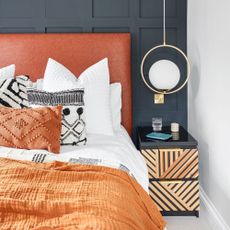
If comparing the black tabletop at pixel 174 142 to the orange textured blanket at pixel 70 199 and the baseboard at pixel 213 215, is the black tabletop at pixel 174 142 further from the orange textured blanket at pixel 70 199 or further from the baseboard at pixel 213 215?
the orange textured blanket at pixel 70 199

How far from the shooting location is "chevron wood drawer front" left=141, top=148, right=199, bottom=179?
3.10m

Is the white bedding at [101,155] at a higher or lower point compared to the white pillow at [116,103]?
lower

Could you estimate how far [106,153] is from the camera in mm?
2611

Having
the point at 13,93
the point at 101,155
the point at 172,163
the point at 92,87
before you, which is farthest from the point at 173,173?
the point at 13,93

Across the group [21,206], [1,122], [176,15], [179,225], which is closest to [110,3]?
[176,15]

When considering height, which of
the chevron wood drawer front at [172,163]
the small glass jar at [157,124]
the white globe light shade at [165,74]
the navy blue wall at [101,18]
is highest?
the navy blue wall at [101,18]

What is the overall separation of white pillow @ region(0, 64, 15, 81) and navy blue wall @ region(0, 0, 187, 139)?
535 mm

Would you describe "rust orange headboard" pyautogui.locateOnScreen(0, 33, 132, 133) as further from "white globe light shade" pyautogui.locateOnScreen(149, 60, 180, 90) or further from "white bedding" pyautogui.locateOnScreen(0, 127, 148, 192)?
"white bedding" pyautogui.locateOnScreen(0, 127, 148, 192)

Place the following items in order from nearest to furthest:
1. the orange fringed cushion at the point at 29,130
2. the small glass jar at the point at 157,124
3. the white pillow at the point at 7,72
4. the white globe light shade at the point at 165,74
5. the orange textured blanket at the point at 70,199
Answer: the orange textured blanket at the point at 70,199 < the orange fringed cushion at the point at 29,130 < the white pillow at the point at 7,72 < the white globe light shade at the point at 165,74 < the small glass jar at the point at 157,124

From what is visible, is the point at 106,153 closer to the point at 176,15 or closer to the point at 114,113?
the point at 114,113

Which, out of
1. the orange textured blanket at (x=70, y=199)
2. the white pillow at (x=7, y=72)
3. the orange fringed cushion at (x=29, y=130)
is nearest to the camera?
the orange textured blanket at (x=70, y=199)

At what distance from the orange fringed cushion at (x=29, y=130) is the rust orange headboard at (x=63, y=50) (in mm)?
881

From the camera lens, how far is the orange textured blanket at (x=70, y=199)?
1545mm

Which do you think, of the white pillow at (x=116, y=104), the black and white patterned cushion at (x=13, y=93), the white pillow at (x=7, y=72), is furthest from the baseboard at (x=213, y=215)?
the white pillow at (x=7, y=72)
